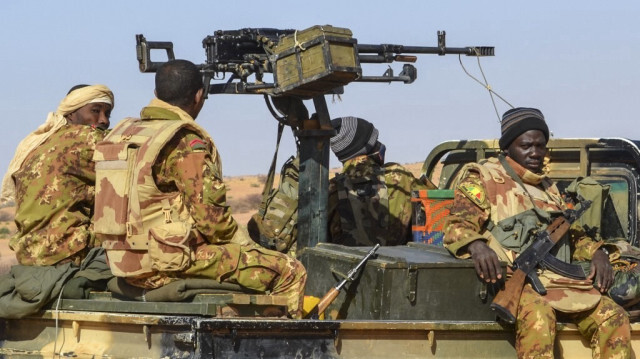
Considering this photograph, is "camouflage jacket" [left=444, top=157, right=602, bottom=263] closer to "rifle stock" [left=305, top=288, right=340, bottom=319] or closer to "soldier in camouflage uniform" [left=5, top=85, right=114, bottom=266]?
"rifle stock" [left=305, top=288, right=340, bottom=319]

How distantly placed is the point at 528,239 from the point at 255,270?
1605 millimetres

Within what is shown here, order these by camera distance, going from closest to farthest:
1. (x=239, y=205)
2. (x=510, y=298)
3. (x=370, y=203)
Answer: (x=510, y=298), (x=370, y=203), (x=239, y=205)

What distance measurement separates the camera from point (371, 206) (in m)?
8.41

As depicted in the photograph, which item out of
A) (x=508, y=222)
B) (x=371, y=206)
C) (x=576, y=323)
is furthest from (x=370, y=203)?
(x=576, y=323)

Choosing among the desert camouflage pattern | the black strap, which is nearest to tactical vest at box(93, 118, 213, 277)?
the black strap

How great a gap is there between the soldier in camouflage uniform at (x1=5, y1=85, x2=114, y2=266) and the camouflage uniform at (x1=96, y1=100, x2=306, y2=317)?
0.58 m

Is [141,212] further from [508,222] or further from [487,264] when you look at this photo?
[508,222]

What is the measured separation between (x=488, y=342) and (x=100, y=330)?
2018mm

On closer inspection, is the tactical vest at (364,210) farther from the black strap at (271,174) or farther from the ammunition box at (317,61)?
the ammunition box at (317,61)

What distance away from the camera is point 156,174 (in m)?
5.89

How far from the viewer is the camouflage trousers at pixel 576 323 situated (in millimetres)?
6184

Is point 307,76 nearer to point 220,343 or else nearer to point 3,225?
point 220,343

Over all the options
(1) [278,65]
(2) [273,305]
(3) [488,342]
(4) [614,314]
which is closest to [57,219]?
(2) [273,305]

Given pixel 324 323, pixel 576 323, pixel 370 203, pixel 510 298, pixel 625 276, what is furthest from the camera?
pixel 370 203
